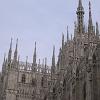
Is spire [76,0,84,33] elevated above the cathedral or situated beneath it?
elevated above

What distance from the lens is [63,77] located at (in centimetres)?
4366

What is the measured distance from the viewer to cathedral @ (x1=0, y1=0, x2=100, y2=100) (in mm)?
32875

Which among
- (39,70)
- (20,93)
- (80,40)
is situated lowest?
(20,93)

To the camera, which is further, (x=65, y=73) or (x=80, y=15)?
(x=80, y=15)

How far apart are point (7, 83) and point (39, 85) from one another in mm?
6517

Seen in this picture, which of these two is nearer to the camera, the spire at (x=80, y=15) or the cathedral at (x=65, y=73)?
the cathedral at (x=65, y=73)

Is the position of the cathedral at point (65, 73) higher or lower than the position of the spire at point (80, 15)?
lower

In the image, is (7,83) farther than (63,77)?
Yes

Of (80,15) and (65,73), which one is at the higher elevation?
(80,15)

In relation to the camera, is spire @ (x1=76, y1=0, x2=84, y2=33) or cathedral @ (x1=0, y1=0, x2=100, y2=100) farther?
spire @ (x1=76, y1=0, x2=84, y2=33)

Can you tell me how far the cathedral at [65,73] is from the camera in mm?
32875

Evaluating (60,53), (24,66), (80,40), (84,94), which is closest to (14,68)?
(24,66)

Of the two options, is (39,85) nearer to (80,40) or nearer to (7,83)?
(7,83)

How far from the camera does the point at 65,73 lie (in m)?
43.3
